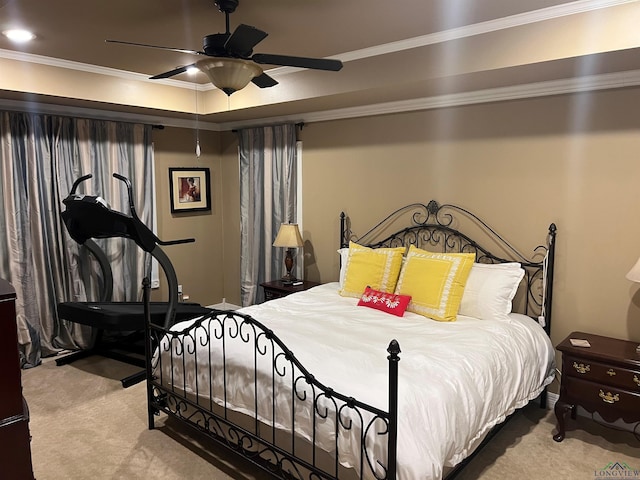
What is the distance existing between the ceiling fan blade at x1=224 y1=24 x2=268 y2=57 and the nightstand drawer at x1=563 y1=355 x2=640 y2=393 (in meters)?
2.62

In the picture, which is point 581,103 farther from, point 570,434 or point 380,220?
point 570,434

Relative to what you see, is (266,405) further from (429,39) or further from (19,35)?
(19,35)

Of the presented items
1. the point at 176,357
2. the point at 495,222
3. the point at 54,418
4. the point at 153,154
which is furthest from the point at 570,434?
the point at 153,154

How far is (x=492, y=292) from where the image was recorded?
132 inches

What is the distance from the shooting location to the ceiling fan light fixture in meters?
2.37

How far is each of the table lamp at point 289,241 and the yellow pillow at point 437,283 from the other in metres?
1.39

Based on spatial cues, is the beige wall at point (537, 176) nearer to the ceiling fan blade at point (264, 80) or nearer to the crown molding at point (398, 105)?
the crown molding at point (398, 105)

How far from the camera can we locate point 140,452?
2.92 metres

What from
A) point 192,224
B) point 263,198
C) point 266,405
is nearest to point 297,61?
point 266,405

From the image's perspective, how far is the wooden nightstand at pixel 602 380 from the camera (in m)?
2.77

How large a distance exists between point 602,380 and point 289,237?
283cm

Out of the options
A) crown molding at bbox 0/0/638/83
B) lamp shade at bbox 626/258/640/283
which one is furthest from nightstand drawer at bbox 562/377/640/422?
crown molding at bbox 0/0/638/83

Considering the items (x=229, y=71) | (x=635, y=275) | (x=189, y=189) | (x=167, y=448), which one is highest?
(x=229, y=71)

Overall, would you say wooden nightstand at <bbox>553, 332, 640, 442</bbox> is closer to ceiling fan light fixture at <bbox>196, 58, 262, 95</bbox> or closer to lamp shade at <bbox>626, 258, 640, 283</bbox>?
lamp shade at <bbox>626, 258, 640, 283</bbox>
